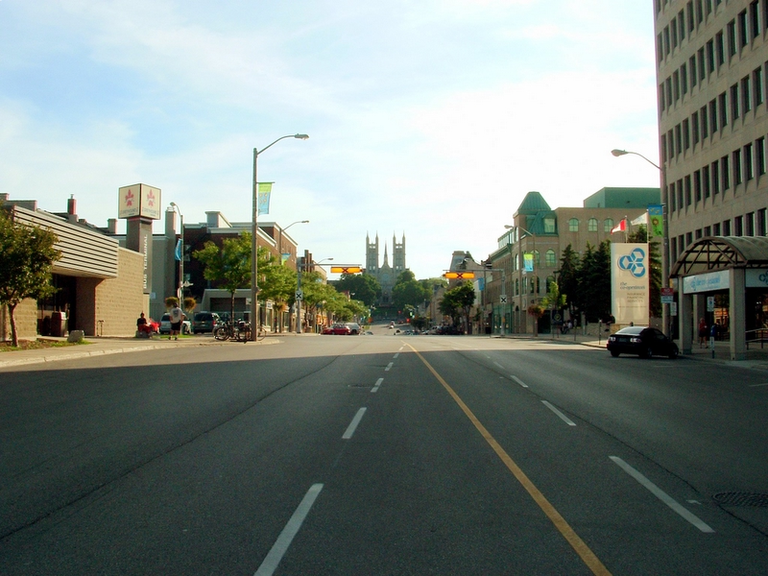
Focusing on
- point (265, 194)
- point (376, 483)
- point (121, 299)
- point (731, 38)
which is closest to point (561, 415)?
point (376, 483)

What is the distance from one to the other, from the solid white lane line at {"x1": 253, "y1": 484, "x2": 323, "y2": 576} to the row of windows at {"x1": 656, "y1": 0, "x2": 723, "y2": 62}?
145 ft

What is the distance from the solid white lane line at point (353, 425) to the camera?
982 centimetres

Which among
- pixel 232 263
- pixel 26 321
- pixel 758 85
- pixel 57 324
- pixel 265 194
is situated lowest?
pixel 57 324

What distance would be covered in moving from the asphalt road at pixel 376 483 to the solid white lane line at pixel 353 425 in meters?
0.06

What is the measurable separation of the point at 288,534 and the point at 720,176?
43427 mm

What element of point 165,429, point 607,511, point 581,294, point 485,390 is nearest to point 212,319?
point 581,294

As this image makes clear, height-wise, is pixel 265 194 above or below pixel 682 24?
below

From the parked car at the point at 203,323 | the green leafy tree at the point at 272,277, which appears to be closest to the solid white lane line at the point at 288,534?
the green leafy tree at the point at 272,277

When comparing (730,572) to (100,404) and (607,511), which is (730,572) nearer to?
(607,511)

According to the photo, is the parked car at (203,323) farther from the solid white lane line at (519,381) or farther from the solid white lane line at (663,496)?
the solid white lane line at (663,496)

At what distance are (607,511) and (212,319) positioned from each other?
Result: 54658 mm

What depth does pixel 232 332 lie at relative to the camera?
136ft

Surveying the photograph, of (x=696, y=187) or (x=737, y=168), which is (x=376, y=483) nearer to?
(x=737, y=168)

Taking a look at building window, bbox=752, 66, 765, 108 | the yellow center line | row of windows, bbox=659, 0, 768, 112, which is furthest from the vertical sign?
the yellow center line
